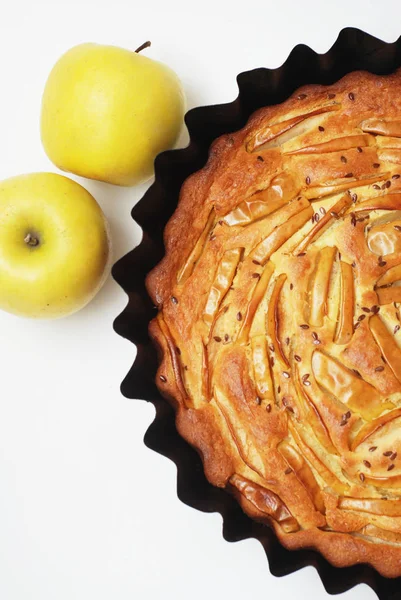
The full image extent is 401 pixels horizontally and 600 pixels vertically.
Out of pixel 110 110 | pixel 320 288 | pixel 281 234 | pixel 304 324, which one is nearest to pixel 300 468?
pixel 304 324

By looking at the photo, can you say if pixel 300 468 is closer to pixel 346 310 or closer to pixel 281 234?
pixel 346 310

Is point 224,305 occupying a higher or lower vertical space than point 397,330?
higher

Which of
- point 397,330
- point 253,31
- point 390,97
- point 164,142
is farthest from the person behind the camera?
point 253,31

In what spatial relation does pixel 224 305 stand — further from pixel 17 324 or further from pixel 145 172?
pixel 17 324

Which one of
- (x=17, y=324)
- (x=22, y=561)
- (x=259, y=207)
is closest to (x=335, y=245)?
(x=259, y=207)

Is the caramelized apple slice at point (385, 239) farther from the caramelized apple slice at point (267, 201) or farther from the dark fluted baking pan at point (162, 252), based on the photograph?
the dark fluted baking pan at point (162, 252)

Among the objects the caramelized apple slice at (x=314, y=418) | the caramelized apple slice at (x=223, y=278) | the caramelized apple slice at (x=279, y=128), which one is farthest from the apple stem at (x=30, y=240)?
the caramelized apple slice at (x=314, y=418)

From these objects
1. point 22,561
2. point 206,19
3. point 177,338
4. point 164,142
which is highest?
point 206,19
